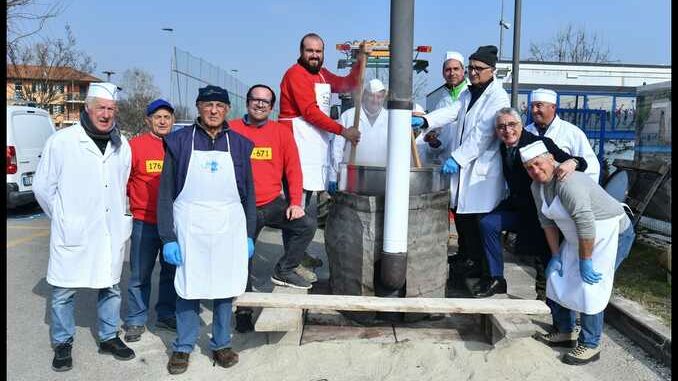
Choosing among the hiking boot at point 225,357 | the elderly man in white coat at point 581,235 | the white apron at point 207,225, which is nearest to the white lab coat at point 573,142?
the elderly man in white coat at point 581,235

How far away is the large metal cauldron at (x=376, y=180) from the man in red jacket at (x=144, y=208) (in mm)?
1415

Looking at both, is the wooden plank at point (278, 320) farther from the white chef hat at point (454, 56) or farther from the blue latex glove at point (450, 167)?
the white chef hat at point (454, 56)

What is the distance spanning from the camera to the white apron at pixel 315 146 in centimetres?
481

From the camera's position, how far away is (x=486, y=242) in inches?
187

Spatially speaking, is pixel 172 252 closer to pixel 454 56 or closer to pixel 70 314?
pixel 70 314

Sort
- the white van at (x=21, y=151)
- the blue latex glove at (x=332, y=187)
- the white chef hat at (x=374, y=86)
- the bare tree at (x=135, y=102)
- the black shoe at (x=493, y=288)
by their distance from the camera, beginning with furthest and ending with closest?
the bare tree at (x=135, y=102) → the white van at (x=21, y=151) → the blue latex glove at (x=332, y=187) → the black shoe at (x=493, y=288) → the white chef hat at (x=374, y=86)

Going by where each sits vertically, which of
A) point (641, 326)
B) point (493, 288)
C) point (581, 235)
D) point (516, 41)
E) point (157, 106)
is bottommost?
point (641, 326)

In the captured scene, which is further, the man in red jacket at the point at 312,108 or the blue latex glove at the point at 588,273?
the man in red jacket at the point at 312,108

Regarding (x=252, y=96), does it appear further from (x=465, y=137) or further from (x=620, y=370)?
(x=620, y=370)

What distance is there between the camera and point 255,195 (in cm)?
407

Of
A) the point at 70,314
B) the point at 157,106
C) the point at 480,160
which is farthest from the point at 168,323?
the point at 480,160

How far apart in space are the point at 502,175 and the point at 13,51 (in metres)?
16.1

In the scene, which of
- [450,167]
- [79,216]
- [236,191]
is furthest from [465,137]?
[79,216]

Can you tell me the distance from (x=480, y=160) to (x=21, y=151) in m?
9.15
